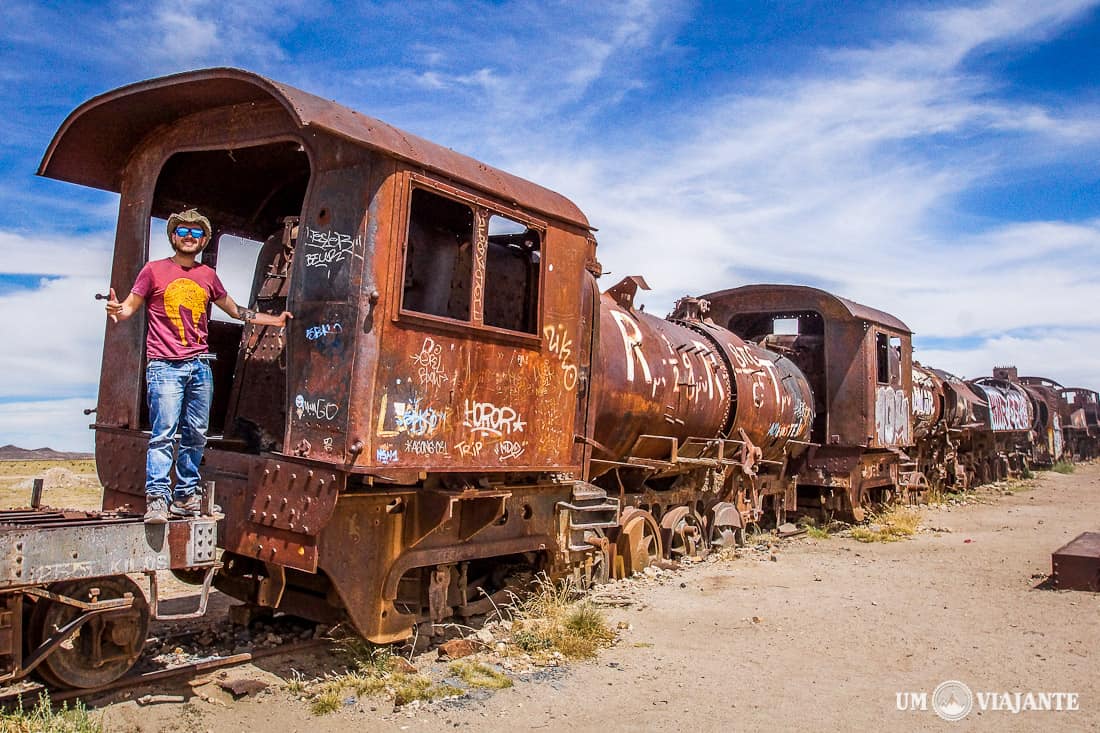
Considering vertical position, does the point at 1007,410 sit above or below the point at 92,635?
above

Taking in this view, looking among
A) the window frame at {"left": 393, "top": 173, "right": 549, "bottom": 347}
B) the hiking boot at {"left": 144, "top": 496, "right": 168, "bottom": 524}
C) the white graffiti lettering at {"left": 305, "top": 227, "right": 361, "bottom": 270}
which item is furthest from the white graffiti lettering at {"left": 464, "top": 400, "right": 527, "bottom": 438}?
the hiking boot at {"left": 144, "top": 496, "right": 168, "bottom": 524}

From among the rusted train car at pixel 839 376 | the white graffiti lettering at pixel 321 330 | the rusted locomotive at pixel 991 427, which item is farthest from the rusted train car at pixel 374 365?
the rusted locomotive at pixel 991 427

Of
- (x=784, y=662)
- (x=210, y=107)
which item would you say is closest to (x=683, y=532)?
(x=784, y=662)

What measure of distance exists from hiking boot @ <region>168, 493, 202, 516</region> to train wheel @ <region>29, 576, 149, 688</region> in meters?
0.45

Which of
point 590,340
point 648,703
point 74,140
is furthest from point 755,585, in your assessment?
point 74,140

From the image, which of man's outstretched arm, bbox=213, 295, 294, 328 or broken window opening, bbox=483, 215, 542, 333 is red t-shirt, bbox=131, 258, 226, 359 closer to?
man's outstretched arm, bbox=213, 295, 294, 328

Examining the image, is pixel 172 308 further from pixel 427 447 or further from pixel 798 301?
pixel 798 301

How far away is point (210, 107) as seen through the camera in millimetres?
5781

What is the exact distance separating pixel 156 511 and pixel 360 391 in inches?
50.4

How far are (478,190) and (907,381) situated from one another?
483 inches

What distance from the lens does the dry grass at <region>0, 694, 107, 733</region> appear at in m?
3.93

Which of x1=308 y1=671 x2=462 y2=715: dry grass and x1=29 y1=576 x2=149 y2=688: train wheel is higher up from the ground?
x1=29 y1=576 x2=149 y2=688: train wheel

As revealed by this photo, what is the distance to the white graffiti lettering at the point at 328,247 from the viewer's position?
5070 mm

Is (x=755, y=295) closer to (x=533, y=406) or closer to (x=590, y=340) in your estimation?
(x=590, y=340)
